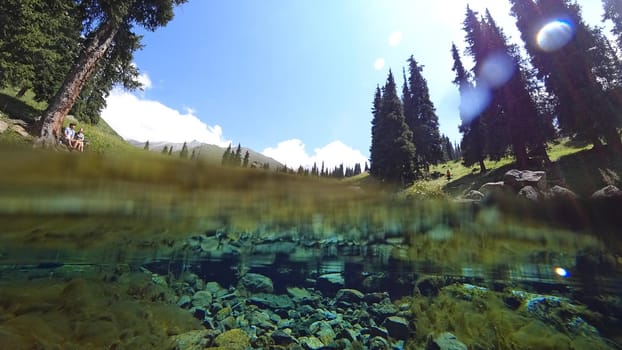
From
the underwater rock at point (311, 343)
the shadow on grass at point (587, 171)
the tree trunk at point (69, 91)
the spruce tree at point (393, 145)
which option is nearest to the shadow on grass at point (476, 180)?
the shadow on grass at point (587, 171)

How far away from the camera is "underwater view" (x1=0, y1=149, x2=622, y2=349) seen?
6148 mm

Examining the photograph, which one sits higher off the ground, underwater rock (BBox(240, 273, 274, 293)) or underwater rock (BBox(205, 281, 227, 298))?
underwater rock (BBox(240, 273, 274, 293))

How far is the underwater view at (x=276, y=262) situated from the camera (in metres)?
6.15

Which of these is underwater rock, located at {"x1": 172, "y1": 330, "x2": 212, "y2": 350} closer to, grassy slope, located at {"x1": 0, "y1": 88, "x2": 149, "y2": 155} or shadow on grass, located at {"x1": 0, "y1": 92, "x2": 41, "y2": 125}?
grassy slope, located at {"x1": 0, "y1": 88, "x2": 149, "y2": 155}

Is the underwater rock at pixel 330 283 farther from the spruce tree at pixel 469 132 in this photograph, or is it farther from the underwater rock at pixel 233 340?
the spruce tree at pixel 469 132

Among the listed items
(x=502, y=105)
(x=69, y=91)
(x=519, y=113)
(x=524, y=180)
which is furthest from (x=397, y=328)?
(x=502, y=105)

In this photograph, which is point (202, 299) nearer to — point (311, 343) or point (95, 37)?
point (311, 343)

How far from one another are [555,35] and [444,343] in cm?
2598

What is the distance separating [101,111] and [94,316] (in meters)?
37.3

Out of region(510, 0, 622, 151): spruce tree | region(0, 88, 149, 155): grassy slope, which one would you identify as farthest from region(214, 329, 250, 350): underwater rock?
region(510, 0, 622, 151): spruce tree

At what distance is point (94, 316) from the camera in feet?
19.7

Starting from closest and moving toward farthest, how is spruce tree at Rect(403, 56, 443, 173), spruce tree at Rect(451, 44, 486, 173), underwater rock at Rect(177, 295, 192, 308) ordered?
underwater rock at Rect(177, 295, 192, 308) → spruce tree at Rect(451, 44, 486, 173) → spruce tree at Rect(403, 56, 443, 173)

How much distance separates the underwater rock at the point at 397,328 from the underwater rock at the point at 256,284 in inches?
130

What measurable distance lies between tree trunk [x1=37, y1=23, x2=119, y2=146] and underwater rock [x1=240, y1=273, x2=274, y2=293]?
299 inches
